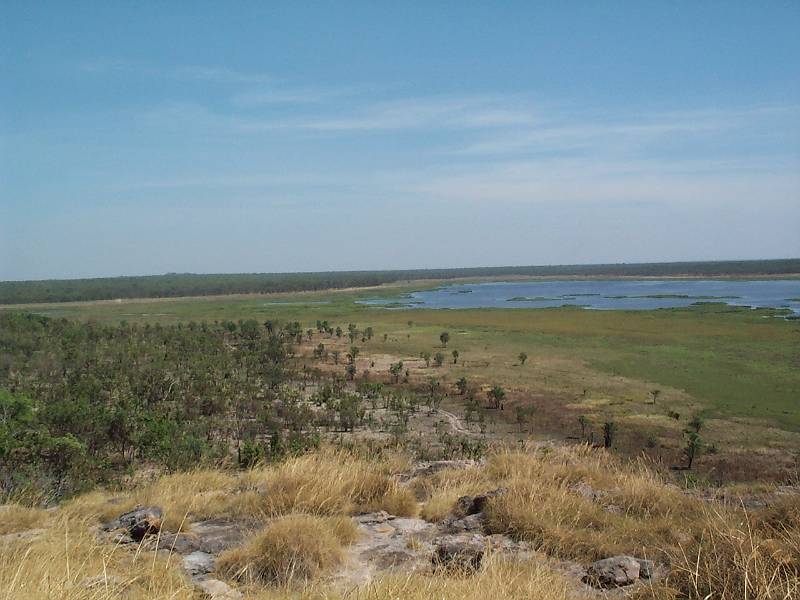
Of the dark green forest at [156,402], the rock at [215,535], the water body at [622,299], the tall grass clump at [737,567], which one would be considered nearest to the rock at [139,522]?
the rock at [215,535]

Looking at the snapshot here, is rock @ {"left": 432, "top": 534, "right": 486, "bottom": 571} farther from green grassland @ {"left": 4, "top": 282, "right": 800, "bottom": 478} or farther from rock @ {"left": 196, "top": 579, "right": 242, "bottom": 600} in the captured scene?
green grassland @ {"left": 4, "top": 282, "right": 800, "bottom": 478}

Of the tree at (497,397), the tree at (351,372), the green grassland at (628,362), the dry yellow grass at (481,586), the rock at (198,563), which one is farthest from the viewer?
the tree at (351,372)

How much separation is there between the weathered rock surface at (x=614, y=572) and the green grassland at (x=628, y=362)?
53.2ft

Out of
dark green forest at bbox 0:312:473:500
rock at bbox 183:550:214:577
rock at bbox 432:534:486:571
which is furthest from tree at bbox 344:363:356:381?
rock at bbox 432:534:486:571


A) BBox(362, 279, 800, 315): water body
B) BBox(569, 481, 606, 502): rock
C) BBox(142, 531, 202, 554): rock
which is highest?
BBox(142, 531, 202, 554): rock

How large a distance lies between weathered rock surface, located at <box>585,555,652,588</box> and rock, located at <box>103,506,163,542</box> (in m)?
3.74

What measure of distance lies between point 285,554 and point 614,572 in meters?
2.42

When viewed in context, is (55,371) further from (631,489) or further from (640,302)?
(640,302)

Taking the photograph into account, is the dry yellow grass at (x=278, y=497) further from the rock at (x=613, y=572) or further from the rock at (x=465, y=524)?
the rock at (x=613, y=572)

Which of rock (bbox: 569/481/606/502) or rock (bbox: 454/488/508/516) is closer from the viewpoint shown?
rock (bbox: 454/488/508/516)

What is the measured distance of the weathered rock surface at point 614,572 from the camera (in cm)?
392

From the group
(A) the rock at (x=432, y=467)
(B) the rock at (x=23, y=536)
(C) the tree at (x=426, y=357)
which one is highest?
(B) the rock at (x=23, y=536)

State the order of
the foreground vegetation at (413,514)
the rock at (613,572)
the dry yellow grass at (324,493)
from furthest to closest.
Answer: the dry yellow grass at (324,493), the rock at (613,572), the foreground vegetation at (413,514)

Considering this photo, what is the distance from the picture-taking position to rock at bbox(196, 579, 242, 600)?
12.1 ft
